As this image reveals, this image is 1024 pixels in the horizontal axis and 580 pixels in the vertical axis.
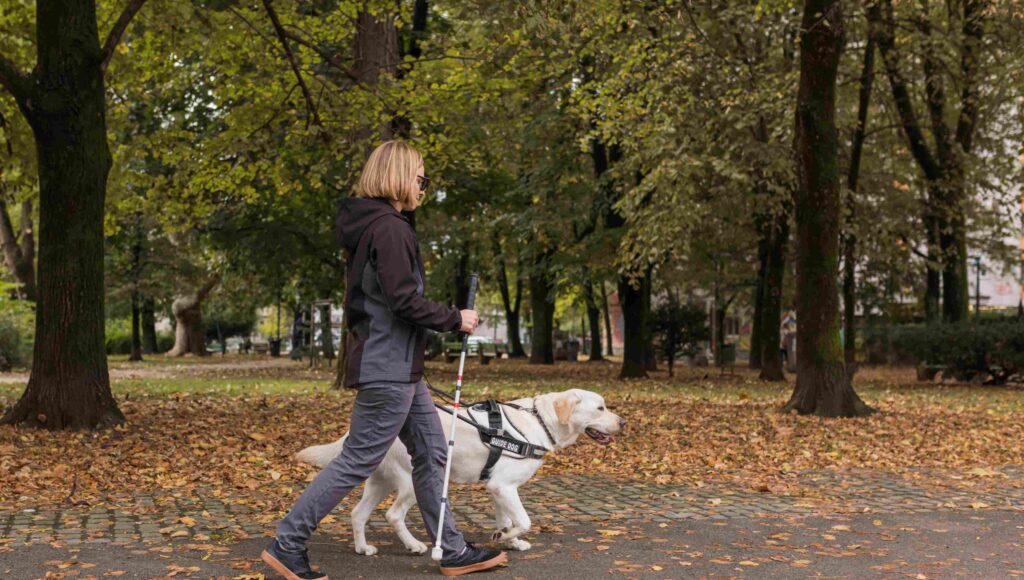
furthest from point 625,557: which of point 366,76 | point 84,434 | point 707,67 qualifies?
point 707,67

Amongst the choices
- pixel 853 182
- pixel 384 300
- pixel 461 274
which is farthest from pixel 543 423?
pixel 461 274

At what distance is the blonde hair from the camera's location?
5.52 metres

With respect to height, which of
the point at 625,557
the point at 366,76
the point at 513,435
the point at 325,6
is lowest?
the point at 625,557

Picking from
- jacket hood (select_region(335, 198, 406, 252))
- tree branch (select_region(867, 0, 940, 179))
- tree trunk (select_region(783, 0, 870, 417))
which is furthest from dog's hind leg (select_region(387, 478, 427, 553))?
tree branch (select_region(867, 0, 940, 179))

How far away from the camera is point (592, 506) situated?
8055mm

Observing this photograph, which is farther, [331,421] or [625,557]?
[331,421]

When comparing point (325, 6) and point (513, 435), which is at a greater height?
point (325, 6)

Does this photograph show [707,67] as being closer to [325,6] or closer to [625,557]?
[325,6]

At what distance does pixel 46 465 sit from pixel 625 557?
5676 mm

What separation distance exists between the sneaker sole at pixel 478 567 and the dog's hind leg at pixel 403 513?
53cm

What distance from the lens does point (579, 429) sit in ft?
20.4

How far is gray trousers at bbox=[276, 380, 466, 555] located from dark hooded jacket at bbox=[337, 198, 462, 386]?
0.11 m

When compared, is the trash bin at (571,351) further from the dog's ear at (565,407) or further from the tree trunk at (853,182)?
the dog's ear at (565,407)

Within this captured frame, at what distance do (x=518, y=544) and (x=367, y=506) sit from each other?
880 millimetres
